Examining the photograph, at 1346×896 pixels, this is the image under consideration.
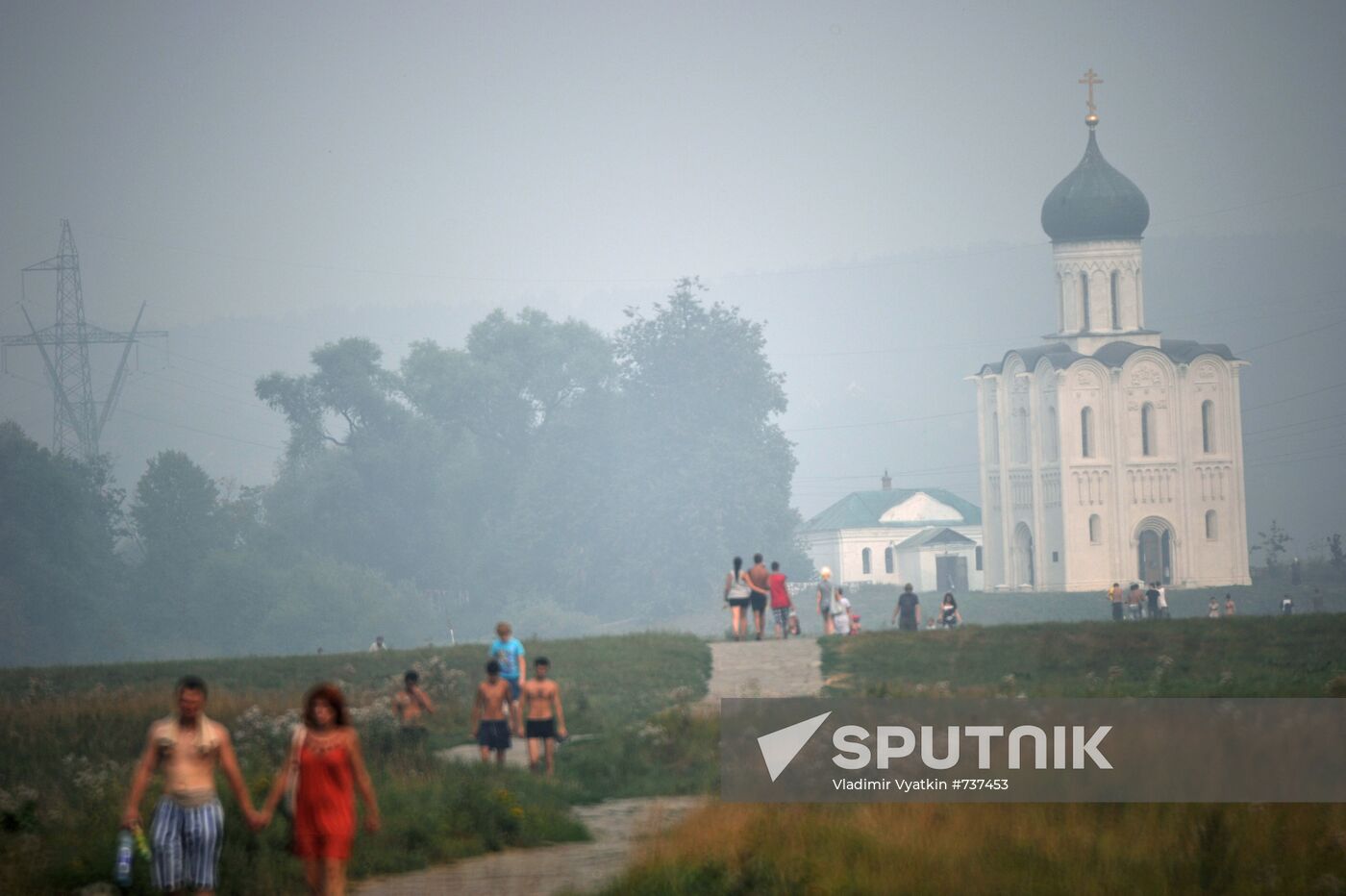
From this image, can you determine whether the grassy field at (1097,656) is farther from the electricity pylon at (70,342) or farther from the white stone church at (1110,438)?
the electricity pylon at (70,342)

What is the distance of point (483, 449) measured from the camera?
116 metres

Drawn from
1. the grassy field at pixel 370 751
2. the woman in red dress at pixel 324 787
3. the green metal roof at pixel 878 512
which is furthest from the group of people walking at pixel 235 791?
the green metal roof at pixel 878 512

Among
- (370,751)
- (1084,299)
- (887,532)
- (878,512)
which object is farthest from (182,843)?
(878,512)

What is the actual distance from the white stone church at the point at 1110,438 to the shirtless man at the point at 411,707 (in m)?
79.6

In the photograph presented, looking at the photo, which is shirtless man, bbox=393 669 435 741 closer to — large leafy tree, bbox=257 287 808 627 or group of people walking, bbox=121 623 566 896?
group of people walking, bbox=121 623 566 896

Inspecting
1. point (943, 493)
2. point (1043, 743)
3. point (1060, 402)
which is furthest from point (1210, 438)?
point (1043, 743)

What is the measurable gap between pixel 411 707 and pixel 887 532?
10635 cm

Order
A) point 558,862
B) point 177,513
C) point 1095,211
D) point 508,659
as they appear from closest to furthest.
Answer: point 558,862 → point 508,659 → point 1095,211 → point 177,513

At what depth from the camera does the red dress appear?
13.2 m

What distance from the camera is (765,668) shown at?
1278 inches

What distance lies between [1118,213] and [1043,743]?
296ft

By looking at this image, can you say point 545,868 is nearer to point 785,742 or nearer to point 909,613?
point 785,742

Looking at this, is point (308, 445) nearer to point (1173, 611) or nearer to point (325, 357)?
point (325, 357)

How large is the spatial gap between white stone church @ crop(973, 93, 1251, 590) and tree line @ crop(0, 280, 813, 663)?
12689 millimetres
